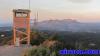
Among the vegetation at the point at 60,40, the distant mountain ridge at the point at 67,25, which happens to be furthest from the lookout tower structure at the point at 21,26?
the distant mountain ridge at the point at 67,25

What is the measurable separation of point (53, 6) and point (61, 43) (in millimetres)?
501

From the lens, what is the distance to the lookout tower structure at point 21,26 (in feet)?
10.8

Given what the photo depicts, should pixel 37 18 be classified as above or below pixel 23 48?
above

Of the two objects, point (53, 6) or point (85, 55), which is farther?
point (53, 6)

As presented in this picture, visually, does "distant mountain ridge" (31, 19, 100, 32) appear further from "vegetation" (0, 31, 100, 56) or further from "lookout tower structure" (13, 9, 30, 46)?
"lookout tower structure" (13, 9, 30, 46)

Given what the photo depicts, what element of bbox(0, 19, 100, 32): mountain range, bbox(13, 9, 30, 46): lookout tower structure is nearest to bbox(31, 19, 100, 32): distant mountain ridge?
bbox(0, 19, 100, 32): mountain range

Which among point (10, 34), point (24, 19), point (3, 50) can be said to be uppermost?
point (24, 19)

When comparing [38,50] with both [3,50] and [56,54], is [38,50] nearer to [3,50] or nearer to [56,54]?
[56,54]

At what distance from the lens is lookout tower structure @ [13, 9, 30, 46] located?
328cm

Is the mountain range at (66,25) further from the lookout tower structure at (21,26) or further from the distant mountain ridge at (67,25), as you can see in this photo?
the lookout tower structure at (21,26)

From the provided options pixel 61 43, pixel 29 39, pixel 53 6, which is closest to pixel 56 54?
pixel 61 43

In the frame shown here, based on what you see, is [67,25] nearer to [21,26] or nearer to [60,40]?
[60,40]

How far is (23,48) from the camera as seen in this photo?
331cm

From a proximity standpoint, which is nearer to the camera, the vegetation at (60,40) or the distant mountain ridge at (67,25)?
the vegetation at (60,40)
